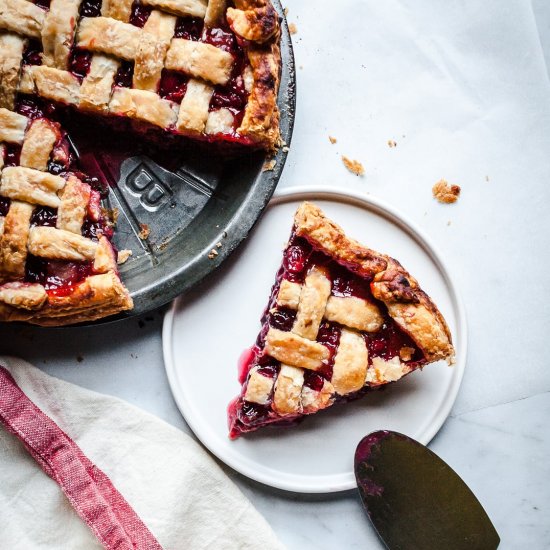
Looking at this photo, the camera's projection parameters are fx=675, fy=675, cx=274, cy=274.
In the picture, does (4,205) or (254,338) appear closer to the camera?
(4,205)

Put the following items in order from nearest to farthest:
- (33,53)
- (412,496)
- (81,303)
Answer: (81,303) → (33,53) → (412,496)

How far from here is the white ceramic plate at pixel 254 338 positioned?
2051 millimetres

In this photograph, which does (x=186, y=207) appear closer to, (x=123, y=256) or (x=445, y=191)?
(x=123, y=256)

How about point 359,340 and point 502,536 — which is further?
point 502,536

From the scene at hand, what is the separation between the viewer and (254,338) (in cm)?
209

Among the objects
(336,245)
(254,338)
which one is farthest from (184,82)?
(254,338)

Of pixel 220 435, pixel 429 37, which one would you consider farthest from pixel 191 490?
pixel 429 37

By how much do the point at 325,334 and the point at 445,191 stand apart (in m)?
0.63

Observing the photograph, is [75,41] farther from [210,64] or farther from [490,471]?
[490,471]

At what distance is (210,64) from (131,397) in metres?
1.03

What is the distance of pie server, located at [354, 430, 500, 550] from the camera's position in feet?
6.55

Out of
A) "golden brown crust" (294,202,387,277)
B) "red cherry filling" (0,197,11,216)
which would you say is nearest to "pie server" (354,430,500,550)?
"golden brown crust" (294,202,387,277)

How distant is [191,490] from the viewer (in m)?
2.04

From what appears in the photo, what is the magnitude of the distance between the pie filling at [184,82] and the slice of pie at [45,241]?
0.15 m
